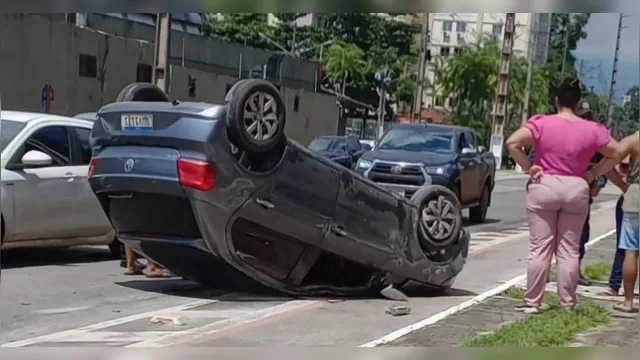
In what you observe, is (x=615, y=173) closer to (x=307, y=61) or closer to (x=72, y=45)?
(x=307, y=61)

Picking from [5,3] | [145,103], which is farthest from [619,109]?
[5,3]

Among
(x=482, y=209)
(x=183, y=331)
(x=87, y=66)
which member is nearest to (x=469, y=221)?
(x=482, y=209)

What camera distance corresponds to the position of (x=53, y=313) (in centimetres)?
465

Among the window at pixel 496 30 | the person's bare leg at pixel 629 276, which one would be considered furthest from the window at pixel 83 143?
the person's bare leg at pixel 629 276

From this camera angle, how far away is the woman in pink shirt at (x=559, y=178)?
15.6 ft

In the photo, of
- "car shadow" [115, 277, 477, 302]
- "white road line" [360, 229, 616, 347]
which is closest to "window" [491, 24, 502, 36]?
"white road line" [360, 229, 616, 347]

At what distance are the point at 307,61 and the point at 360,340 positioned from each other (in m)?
1.39

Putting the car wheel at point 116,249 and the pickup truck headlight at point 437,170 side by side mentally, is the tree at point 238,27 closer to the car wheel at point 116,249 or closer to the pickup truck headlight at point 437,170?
the pickup truck headlight at point 437,170

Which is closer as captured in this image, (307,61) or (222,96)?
(222,96)

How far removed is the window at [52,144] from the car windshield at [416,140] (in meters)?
1.59

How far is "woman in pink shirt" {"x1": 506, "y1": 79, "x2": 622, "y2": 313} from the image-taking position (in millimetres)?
4754

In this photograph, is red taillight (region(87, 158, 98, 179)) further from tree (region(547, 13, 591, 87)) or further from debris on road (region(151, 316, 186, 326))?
tree (region(547, 13, 591, 87))

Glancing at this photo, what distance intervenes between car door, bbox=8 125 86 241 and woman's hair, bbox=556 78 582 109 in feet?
7.95

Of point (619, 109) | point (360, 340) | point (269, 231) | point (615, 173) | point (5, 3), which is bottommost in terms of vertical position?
point (360, 340)
